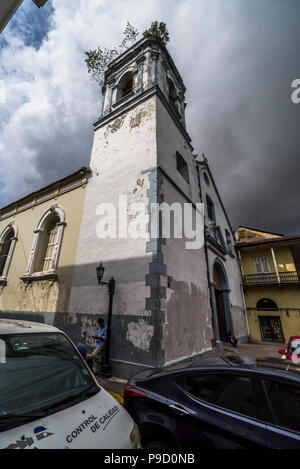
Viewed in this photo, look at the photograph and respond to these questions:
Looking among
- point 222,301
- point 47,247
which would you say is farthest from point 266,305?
point 47,247

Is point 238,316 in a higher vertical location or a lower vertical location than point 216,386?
higher

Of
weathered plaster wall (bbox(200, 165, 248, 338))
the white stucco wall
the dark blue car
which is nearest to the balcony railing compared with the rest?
weathered plaster wall (bbox(200, 165, 248, 338))

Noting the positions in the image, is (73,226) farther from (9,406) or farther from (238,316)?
(238,316)

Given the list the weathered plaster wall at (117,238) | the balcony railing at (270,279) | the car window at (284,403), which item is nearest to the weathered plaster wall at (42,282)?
the weathered plaster wall at (117,238)

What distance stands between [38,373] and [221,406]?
5.94 feet

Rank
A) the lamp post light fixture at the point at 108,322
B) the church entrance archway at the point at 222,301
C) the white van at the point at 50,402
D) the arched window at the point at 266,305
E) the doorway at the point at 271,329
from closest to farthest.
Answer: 1. the white van at the point at 50,402
2. the lamp post light fixture at the point at 108,322
3. the church entrance archway at the point at 222,301
4. the doorway at the point at 271,329
5. the arched window at the point at 266,305

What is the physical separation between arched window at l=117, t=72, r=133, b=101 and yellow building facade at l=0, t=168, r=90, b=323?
18.7ft

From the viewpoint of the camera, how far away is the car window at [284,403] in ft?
5.54

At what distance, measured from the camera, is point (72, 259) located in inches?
310

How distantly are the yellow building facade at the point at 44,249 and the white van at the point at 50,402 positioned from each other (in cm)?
562

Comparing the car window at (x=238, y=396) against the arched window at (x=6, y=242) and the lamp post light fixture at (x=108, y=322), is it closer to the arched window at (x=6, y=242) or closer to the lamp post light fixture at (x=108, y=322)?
the lamp post light fixture at (x=108, y=322)

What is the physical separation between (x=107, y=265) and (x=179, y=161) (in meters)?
6.58

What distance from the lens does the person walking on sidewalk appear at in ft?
17.4

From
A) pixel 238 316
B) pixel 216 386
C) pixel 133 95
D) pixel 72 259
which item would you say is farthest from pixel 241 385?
pixel 238 316
